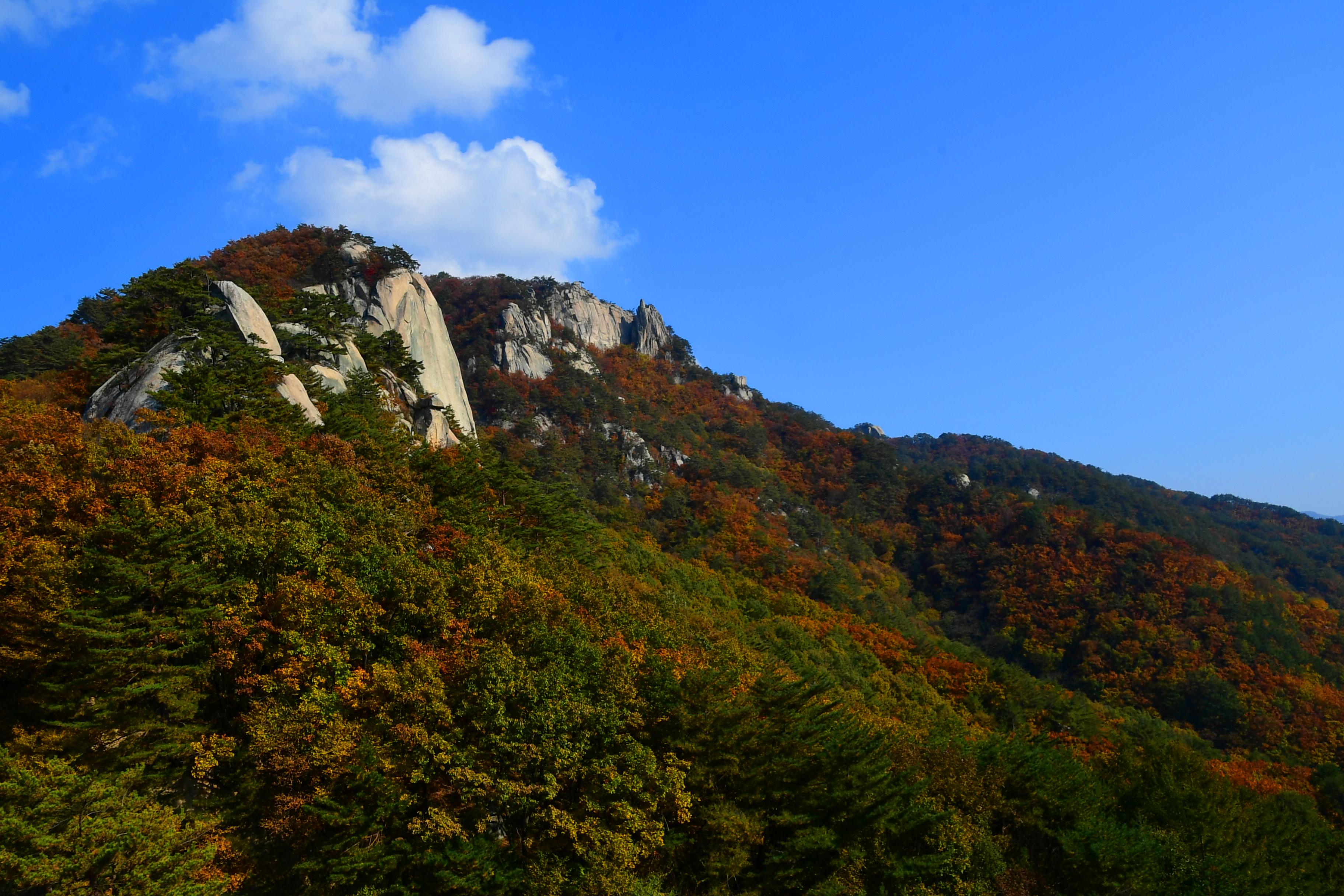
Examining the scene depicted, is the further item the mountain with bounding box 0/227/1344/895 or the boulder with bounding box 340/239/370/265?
the boulder with bounding box 340/239/370/265

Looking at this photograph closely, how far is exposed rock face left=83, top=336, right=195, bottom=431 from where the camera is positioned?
26281 millimetres

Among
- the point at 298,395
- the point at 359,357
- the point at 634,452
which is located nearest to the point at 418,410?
the point at 359,357

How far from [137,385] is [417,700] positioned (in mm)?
20864

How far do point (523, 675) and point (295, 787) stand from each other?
533cm

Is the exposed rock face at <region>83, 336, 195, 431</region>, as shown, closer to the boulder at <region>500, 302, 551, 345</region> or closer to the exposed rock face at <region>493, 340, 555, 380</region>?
the exposed rock face at <region>493, 340, 555, 380</region>

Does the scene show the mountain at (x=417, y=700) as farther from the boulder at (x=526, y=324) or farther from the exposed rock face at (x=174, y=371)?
the boulder at (x=526, y=324)

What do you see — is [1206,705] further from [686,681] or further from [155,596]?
[155,596]

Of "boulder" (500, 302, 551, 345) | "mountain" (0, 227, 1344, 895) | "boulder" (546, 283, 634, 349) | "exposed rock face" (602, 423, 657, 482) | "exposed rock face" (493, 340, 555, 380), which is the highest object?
"boulder" (546, 283, 634, 349)

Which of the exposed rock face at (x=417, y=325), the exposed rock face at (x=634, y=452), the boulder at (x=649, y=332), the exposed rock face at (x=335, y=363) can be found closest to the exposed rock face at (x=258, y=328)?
the exposed rock face at (x=335, y=363)

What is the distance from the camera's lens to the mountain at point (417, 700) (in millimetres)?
14922

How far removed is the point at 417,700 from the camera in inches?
627

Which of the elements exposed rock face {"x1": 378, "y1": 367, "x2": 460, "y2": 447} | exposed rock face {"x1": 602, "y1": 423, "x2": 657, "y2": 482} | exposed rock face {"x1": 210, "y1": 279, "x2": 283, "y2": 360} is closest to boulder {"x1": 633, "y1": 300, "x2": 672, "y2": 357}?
exposed rock face {"x1": 602, "y1": 423, "x2": 657, "y2": 482}

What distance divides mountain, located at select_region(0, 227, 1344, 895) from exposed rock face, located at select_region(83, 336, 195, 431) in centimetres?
18

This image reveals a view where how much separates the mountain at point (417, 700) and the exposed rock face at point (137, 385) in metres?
0.18
